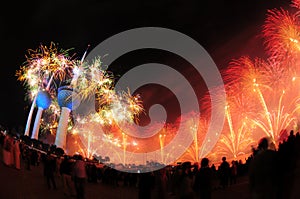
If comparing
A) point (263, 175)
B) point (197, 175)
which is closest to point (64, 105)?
point (197, 175)

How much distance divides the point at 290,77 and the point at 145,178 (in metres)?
45.2

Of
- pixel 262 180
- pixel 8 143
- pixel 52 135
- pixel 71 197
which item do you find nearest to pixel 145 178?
pixel 71 197

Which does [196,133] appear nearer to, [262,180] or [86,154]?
[86,154]

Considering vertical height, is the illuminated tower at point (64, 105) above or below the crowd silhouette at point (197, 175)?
above

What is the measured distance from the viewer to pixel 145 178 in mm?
12047

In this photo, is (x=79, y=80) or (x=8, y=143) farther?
(x=79, y=80)

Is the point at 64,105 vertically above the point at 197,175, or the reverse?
the point at 64,105

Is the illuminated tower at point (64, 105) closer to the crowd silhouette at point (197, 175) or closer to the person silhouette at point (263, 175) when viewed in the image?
the crowd silhouette at point (197, 175)

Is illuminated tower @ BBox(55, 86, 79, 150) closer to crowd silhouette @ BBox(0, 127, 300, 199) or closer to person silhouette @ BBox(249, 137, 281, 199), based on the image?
crowd silhouette @ BBox(0, 127, 300, 199)

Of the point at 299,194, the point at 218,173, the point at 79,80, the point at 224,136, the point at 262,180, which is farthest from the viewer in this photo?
the point at 224,136

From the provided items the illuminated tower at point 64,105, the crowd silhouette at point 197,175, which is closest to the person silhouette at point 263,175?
the crowd silhouette at point 197,175

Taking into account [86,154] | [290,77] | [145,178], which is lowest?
[145,178]

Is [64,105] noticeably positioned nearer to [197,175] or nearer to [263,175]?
[197,175]

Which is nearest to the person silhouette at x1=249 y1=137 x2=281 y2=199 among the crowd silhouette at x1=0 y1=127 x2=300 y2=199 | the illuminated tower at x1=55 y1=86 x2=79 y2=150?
the crowd silhouette at x1=0 y1=127 x2=300 y2=199
